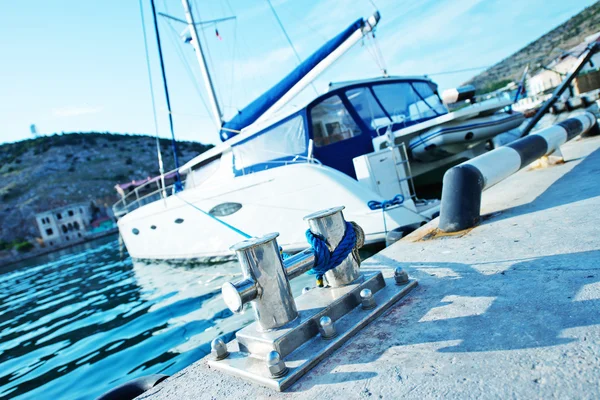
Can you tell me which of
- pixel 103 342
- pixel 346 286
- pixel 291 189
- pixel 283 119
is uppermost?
pixel 283 119

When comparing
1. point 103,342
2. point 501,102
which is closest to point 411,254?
point 103,342

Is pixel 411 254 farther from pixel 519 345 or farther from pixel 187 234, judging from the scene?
pixel 187 234

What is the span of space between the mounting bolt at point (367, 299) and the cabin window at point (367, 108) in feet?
17.7

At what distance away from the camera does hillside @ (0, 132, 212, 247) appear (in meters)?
58.6

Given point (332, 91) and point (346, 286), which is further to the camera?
point (332, 91)

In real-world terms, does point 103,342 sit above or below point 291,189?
below

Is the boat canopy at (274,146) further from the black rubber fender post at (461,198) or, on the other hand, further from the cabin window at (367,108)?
the black rubber fender post at (461,198)

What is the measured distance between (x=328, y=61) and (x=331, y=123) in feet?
4.30

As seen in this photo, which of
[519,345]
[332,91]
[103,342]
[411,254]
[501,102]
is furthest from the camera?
[501,102]

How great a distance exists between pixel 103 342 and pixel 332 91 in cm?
526

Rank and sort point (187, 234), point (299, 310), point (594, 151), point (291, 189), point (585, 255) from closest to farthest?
point (299, 310), point (585, 255), point (594, 151), point (291, 189), point (187, 234)

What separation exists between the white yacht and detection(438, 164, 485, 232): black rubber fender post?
2012 millimetres

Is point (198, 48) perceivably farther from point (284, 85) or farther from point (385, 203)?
point (385, 203)

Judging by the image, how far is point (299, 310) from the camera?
167 centimetres
